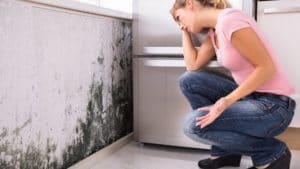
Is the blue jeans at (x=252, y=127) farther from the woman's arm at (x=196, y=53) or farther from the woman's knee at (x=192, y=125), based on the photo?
the woman's arm at (x=196, y=53)

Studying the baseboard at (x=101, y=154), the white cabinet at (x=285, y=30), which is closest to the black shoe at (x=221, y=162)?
the white cabinet at (x=285, y=30)

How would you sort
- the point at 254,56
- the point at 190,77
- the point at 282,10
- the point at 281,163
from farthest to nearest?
the point at 282,10 < the point at 190,77 < the point at 281,163 < the point at 254,56

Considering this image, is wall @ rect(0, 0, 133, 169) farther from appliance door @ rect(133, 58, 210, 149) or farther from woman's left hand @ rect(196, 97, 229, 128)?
woman's left hand @ rect(196, 97, 229, 128)

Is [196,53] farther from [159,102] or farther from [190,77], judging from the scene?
[159,102]

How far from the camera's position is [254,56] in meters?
1.15

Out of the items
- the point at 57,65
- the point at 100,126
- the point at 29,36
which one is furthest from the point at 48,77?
the point at 100,126

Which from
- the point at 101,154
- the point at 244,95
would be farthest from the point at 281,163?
the point at 101,154

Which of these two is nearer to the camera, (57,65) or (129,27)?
(57,65)

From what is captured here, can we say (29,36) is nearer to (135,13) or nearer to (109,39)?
(109,39)

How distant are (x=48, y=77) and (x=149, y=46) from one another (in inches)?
24.0

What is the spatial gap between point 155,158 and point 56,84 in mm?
609

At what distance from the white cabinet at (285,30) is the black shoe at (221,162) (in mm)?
314

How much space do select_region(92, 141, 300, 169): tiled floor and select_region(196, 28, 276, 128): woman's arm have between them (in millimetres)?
473

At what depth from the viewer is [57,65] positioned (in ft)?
4.27
